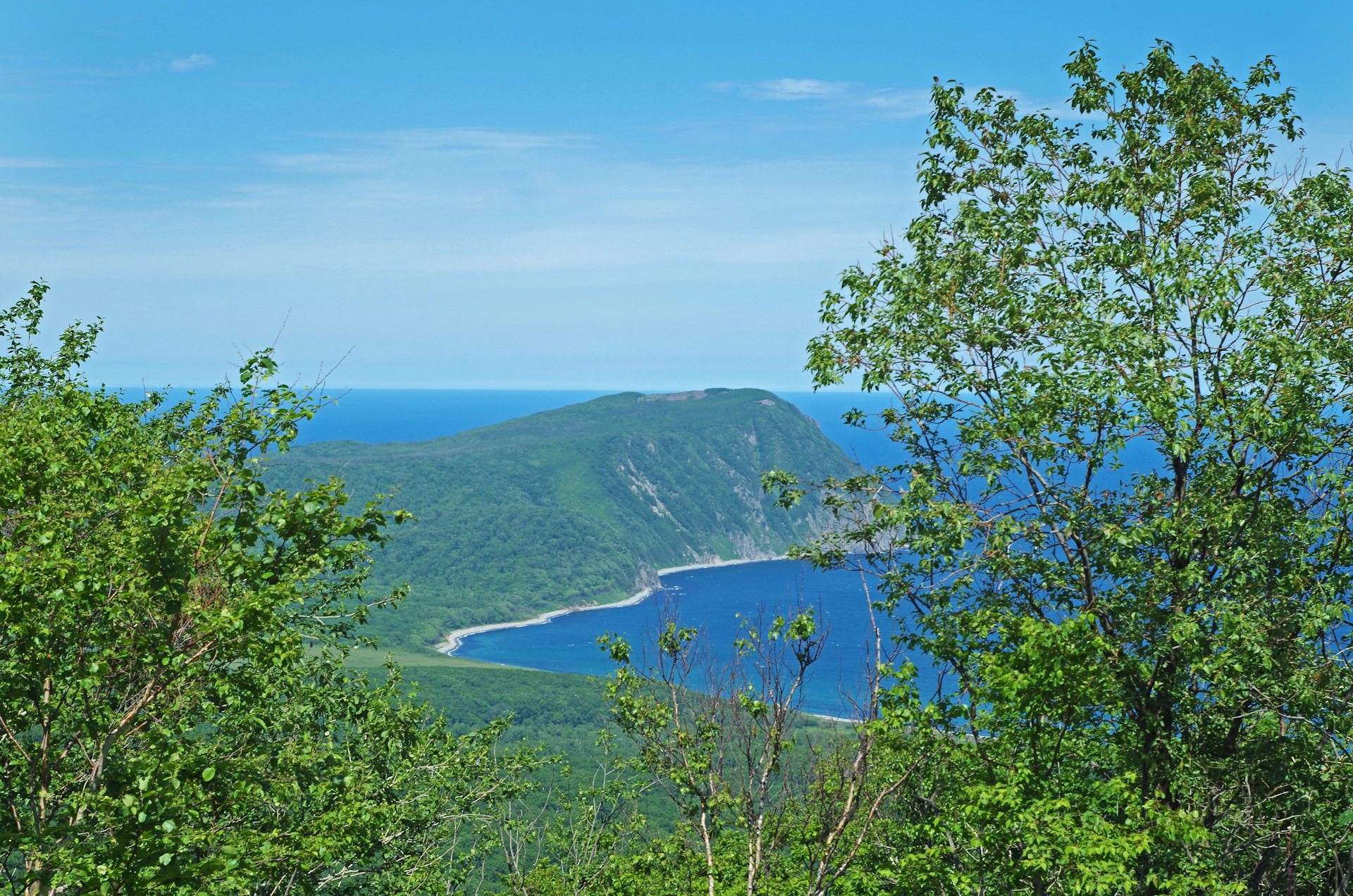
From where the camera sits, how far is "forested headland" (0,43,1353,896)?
741 centimetres

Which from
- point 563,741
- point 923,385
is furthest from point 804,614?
point 563,741

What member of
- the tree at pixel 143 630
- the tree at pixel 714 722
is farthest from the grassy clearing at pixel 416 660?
the tree at pixel 143 630

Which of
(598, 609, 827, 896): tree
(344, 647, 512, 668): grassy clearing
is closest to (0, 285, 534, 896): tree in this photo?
(598, 609, 827, 896): tree

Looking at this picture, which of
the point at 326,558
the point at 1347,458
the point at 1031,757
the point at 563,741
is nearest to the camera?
the point at 326,558

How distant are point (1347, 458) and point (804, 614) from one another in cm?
819

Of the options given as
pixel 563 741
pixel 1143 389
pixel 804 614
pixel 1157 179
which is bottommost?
pixel 563 741

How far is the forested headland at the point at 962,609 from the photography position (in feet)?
24.3

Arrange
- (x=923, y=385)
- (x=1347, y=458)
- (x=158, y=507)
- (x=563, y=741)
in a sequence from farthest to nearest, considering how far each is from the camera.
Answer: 1. (x=563, y=741)
2. (x=923, y=385)
3. (x=1347, y=458)
4. (x=158, y=507)

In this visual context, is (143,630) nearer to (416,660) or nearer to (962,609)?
(962,609)

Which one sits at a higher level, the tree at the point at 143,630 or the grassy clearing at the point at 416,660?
the tree at the point at 143,630

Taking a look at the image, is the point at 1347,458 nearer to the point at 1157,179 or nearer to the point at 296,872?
the point at 1157,179

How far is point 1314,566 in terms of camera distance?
41.6 feet

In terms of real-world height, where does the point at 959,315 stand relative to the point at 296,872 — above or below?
above

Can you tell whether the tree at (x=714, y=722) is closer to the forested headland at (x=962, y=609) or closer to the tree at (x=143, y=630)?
the forested headland at (x=962, y=609)
